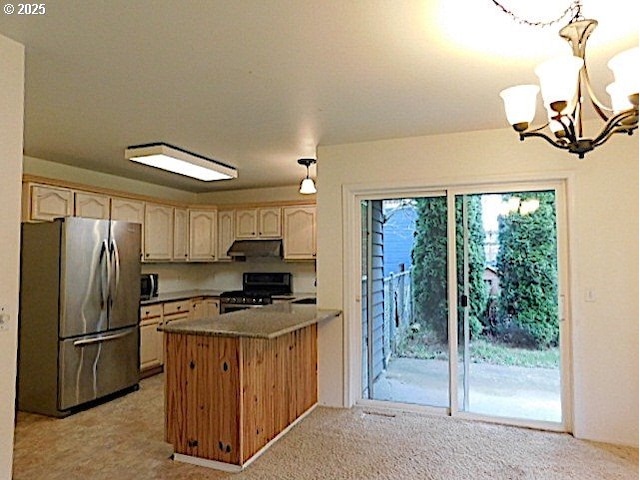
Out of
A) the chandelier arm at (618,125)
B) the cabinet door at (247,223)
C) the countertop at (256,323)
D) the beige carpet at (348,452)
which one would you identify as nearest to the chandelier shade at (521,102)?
the chandelier arm at (618,125)

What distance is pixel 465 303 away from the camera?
149 inches

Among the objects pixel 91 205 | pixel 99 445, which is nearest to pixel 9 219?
pixel 99 445

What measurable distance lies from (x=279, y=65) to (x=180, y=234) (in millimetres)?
4105

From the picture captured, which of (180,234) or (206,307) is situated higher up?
(180,234)

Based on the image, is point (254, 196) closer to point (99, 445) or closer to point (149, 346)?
point (149, 346)

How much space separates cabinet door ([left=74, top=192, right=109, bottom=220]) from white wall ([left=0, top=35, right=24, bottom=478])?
2743 millimetres

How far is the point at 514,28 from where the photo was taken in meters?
2.00

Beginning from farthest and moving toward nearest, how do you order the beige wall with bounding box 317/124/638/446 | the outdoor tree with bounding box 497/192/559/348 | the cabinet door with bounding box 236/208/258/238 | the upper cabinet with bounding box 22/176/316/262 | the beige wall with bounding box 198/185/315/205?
the beige wall with bounding box 198/185/315/205
the cabinet door with bounding box 236/208/258/238
the upper cabinet with bounding box 22/176/316/262
the outdoor tree with bounding box 497/192/559/348
the beige wall with bounding box 317/124/638/446

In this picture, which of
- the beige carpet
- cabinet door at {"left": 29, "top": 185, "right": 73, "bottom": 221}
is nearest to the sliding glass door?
the beige carpet

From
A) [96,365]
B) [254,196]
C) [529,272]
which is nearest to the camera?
[529,272]

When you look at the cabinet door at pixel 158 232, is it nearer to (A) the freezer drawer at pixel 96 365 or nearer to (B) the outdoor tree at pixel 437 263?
(A) the freezer drawer at pixel 96 365

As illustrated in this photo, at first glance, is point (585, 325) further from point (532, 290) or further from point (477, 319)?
point (477, 319)

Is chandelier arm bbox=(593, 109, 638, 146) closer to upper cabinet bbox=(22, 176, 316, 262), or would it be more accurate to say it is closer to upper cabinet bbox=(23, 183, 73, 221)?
upper cabinet bbox=(22, 176, 316, 262)

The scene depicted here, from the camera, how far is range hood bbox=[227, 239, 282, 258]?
5.93 meters
